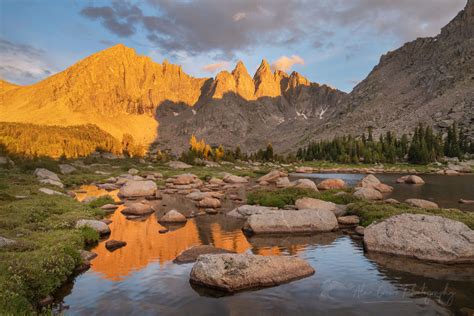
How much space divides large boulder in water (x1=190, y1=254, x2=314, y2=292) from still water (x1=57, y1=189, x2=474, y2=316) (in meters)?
0.46

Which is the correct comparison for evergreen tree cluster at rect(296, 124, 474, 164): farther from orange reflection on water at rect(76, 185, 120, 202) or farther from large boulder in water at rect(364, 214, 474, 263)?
large boulder in water at rect(364, 214, 474, 263)

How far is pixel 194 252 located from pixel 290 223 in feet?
26.1

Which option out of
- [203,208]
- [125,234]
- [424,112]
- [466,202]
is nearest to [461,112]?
[424,112]

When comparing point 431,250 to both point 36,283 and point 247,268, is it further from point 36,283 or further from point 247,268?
point 36,283

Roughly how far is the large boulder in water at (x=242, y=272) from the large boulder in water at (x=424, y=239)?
6.03 meters

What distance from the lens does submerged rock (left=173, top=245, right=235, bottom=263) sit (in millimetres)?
18417

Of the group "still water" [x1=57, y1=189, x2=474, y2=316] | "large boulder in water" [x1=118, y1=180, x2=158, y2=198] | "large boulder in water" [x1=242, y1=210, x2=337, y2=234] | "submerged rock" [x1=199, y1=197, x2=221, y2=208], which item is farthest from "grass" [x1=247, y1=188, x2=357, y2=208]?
"large boulder in water" [x1=118, y1=180, x2=158, y2=198]

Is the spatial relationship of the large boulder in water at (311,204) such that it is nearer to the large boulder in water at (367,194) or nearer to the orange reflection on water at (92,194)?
the large boulder in water at (367,194)

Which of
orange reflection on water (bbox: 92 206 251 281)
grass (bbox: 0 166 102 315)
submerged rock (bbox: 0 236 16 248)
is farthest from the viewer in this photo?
orange reflection on water (bbox: 92 206 251 281)

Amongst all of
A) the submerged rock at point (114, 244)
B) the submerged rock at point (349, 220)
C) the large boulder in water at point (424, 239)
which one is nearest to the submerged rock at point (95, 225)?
the submerged rock at point (114, 244)

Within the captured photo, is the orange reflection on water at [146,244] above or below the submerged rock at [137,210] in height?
below

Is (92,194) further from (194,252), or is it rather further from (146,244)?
(194,252)

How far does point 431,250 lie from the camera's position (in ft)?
58.0

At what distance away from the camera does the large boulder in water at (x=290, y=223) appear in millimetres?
24125
